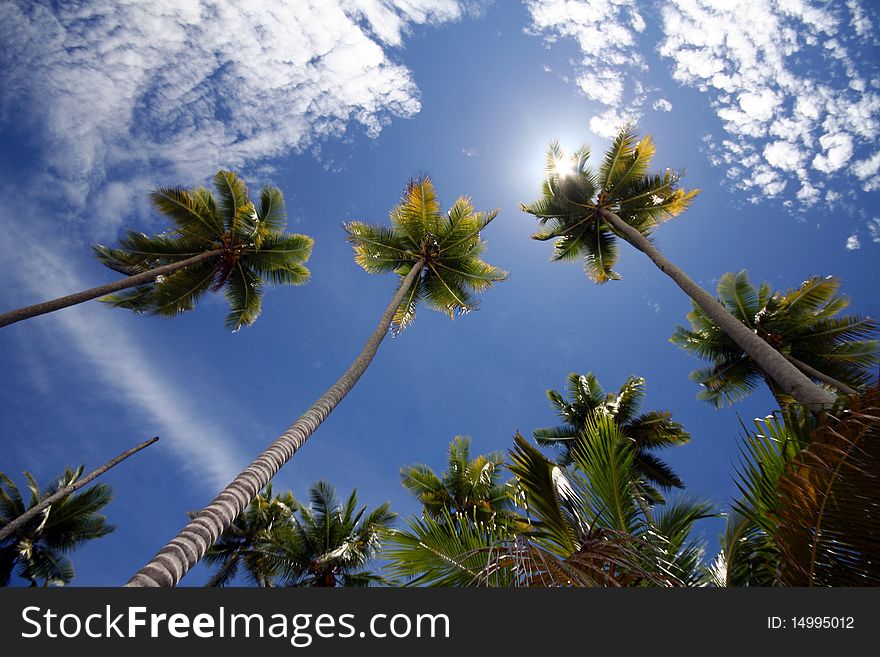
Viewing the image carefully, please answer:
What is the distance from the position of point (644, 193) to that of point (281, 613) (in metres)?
15.0

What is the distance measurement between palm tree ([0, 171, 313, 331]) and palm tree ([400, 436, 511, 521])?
416 inches

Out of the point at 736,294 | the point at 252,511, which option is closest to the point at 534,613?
the point at 736,294

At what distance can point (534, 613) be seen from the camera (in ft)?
7.00

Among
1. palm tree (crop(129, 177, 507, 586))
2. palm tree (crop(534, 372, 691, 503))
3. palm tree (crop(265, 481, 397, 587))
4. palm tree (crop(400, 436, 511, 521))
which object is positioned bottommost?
palm tree (crop(265, 481, 397, 587))

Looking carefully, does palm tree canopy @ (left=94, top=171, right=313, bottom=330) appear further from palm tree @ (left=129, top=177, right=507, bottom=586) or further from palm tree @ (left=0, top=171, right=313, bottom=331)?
palm tree @ (left=129, top=177, right=507, bottom=586)

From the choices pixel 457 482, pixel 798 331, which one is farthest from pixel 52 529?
pixel 798 331

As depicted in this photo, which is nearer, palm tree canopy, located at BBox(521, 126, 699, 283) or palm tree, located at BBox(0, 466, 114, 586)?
palm tree canopy, located at BBox(521, 126, 699, 283)

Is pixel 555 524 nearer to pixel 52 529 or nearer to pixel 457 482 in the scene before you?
pixel 457 482

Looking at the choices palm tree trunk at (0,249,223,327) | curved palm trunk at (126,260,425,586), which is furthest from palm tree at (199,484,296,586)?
curved palm trunk at (126,260,425,586)

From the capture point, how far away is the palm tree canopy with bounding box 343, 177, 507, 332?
1423cm

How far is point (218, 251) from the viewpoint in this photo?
15656mm

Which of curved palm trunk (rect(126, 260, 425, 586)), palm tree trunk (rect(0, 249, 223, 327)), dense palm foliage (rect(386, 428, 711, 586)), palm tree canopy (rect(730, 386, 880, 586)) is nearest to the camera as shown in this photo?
palm tree canopy (rect(730, 386, 880, 586))

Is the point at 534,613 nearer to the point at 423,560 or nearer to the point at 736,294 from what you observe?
the point at 423,560

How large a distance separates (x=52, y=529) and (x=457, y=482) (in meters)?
21.3
